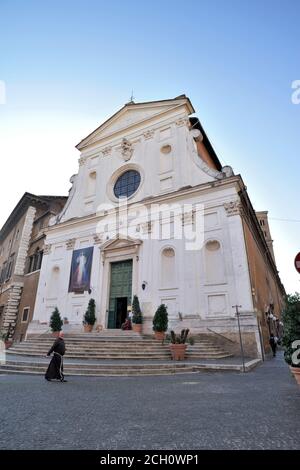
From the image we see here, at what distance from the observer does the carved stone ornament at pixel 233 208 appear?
45.9 feet

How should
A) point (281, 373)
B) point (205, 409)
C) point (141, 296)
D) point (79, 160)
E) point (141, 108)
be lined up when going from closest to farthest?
point (205, 409)
point (281, 373)
point (141, 296)
point (141, 108)
point (79, 160)

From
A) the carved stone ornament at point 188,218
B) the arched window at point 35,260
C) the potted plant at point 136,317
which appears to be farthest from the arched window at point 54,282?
the carved stone ornament at point 188,218

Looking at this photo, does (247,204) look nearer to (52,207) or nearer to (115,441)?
(115,441)

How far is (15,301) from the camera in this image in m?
23.4

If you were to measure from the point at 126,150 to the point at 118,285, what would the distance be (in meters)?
10.2

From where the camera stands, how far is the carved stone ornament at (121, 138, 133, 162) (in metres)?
20.2

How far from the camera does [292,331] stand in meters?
4.80

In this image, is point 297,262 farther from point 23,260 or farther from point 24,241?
point 24,241

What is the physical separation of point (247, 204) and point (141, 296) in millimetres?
8509

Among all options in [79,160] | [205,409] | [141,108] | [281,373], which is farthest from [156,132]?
[205,409]

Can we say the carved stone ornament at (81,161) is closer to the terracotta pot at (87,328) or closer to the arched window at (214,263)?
the terracotta pot at (87,328)

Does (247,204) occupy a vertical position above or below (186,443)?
above

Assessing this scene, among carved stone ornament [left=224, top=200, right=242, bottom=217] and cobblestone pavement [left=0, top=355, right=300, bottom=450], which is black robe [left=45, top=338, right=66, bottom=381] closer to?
cobblestone pavement [left=0, top=355, right=300, bottom=450]

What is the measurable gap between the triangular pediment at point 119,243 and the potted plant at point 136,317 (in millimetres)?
3482
